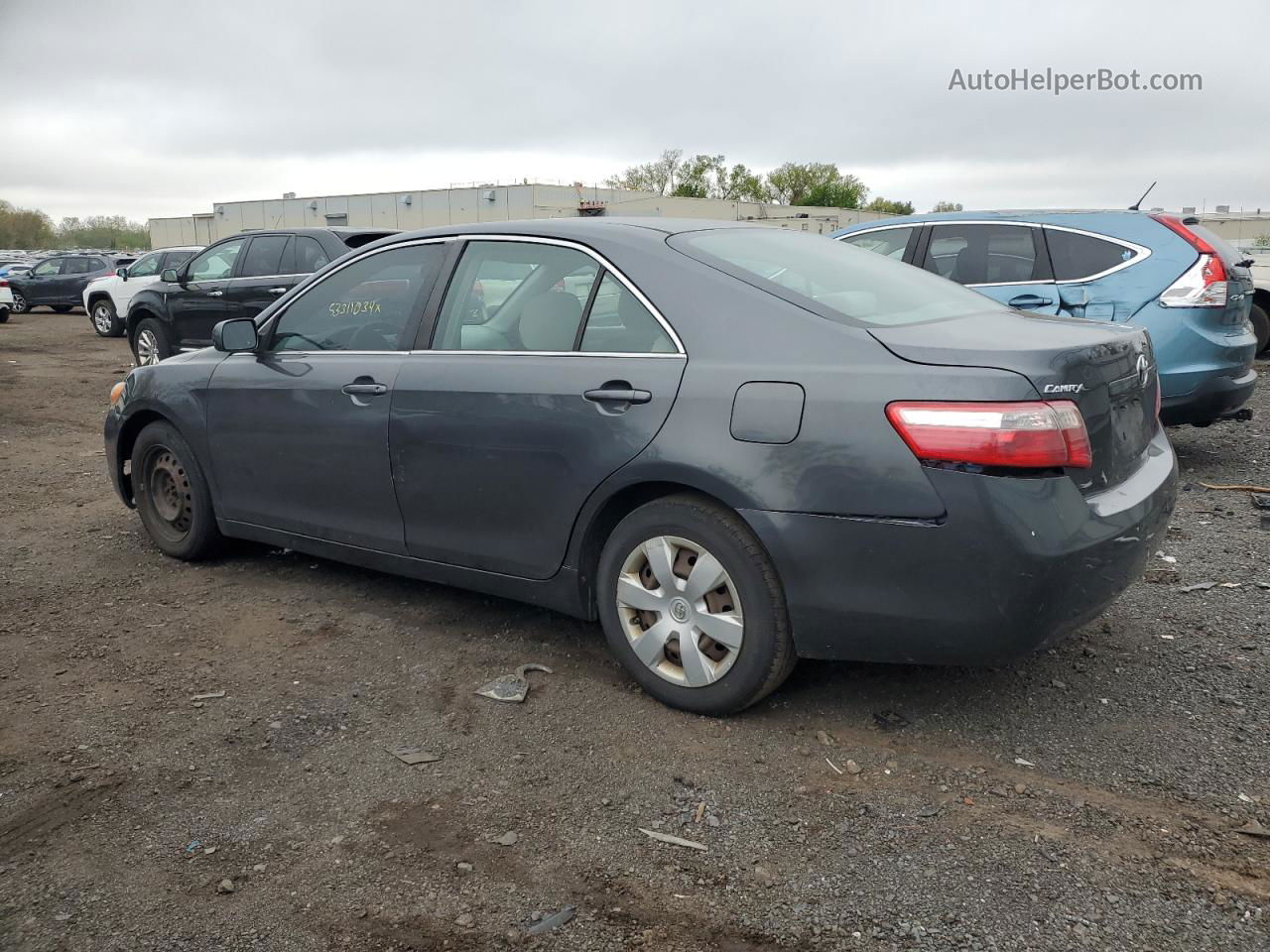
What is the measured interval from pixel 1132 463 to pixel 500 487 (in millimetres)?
2149

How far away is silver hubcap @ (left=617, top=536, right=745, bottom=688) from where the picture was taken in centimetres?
339

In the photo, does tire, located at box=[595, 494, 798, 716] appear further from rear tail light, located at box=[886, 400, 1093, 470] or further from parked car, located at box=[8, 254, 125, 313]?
parked car, located at box=[8, 254, 125, 313]

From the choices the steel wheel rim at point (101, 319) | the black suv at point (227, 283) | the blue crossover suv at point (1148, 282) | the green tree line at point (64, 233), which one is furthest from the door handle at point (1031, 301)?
the green tree line at point (64, 233)

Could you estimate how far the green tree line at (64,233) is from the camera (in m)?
90.2

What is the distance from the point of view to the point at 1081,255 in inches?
281

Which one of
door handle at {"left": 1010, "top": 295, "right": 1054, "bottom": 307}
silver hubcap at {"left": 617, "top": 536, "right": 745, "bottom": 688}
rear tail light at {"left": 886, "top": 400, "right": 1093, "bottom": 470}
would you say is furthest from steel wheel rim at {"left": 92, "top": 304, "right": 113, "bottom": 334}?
rear tail light at {"left": 886, "top": 400, "right": 1093, "bottom": 470}

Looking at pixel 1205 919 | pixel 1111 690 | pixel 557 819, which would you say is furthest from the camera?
pixel 1111 690

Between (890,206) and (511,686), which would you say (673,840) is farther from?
(890,206)

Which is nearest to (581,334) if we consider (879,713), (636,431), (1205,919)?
(636,431)

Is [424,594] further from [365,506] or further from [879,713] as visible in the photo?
[879,713]

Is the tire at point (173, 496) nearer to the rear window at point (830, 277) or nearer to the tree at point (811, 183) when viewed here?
the rear window at point (830, 277)

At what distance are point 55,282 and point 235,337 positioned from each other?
88.5 ft

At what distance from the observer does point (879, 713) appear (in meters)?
3.62

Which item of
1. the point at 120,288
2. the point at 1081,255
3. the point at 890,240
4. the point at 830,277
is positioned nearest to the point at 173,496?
the point at 830,277
